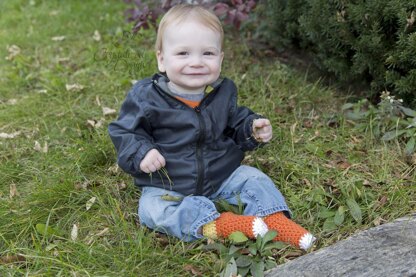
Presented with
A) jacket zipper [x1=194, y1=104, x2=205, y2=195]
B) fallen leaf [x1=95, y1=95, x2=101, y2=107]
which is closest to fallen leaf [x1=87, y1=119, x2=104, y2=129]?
fallen leaf [x1=95, y1=95, x2=101, y2=107]

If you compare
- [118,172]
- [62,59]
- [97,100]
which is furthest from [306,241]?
[62,59]

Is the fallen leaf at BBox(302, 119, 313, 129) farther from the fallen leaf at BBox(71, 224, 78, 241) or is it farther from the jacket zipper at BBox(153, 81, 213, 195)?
the fallen leaf at BBox(71, 224, 78, 241)

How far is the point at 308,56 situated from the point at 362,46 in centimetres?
101

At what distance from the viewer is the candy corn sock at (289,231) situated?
2437mm

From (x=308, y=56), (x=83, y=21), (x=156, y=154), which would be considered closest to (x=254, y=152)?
(x=156, y=154)

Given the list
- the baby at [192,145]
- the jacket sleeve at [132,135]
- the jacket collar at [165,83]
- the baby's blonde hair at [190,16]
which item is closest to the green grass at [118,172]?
the baby at [192,145]

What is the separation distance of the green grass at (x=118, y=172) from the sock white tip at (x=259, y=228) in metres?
0.13

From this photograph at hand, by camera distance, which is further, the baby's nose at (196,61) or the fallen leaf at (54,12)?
the fallen leaf at (54,12)

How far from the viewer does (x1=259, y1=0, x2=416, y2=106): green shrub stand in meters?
3.08

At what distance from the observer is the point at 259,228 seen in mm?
2461

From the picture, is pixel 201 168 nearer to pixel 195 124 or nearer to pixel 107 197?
pixel 195 124

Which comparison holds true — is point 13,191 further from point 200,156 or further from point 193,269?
point 193,269

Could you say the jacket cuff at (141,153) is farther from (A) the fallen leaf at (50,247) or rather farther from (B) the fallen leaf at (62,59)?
→ (B) the fallen leaf at (62,59)

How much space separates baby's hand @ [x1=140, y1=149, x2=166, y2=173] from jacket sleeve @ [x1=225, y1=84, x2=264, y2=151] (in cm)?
50
